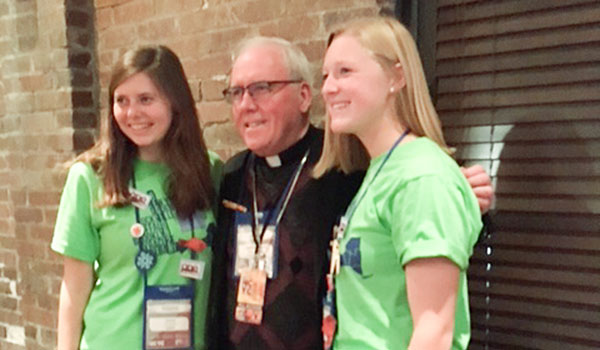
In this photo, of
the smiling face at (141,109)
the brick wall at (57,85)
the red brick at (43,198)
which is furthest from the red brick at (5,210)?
the smiling face at (141,109)

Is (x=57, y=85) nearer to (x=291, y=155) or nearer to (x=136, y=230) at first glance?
(x=136, y=230)

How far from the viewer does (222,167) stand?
1.92m

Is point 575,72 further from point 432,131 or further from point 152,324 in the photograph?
point 152,324

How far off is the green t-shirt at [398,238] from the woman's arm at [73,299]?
2.68 ft

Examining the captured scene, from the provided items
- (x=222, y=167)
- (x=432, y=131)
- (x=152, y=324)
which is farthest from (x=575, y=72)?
(x=152, y=324)

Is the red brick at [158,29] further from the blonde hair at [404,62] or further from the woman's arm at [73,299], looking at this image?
the blonde hair at [404,62]

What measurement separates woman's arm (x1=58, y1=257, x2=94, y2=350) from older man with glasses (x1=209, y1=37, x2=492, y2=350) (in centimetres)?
37

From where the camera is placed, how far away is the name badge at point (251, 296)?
1.56m

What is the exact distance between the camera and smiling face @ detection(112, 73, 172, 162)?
1.71m

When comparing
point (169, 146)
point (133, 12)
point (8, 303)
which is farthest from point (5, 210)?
point (169, 146)

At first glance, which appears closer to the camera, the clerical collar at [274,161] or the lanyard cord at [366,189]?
the lanyard cord at [366,189]

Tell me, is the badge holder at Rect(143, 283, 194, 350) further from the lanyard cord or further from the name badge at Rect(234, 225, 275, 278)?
the lanyard cord

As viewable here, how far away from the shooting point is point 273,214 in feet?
5.31

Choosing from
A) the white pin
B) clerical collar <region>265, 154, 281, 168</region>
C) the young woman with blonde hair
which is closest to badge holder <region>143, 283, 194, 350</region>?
the white pin
